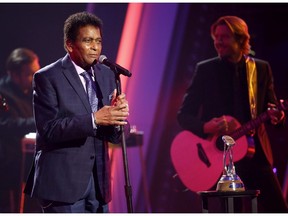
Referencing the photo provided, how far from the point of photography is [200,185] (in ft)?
16.6

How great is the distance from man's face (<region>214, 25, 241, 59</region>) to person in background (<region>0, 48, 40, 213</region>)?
171 cm

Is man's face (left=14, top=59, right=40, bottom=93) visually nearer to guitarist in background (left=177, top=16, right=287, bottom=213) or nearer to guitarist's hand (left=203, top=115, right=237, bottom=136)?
guitarist in background (left=177, top=16, right=287, bottom=213)

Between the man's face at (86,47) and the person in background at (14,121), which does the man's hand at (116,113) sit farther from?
the person in background at (14,121)

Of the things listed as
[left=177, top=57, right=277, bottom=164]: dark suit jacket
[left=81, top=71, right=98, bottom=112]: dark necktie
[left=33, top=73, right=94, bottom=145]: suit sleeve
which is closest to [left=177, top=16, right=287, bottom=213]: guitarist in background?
[left=177, top=57, right=277, bottom=164]: dark suit jacket

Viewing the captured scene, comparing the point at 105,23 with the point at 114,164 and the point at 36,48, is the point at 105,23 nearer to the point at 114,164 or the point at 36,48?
the point at 36,48

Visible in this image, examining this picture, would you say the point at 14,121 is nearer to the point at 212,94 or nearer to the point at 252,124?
the point at 212,94

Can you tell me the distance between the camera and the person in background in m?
5.02

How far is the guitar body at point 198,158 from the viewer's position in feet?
16.5

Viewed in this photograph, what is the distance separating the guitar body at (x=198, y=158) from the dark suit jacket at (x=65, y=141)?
2061 mm

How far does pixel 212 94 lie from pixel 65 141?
7.91 ft

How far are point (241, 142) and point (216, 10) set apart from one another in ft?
4.23

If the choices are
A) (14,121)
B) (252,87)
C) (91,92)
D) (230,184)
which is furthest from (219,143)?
(91,92)

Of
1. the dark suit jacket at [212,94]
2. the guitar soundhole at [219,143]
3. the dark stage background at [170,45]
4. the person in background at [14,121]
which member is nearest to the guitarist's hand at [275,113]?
the dark suit jacket at [212,94]

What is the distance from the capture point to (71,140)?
3.10 metres
